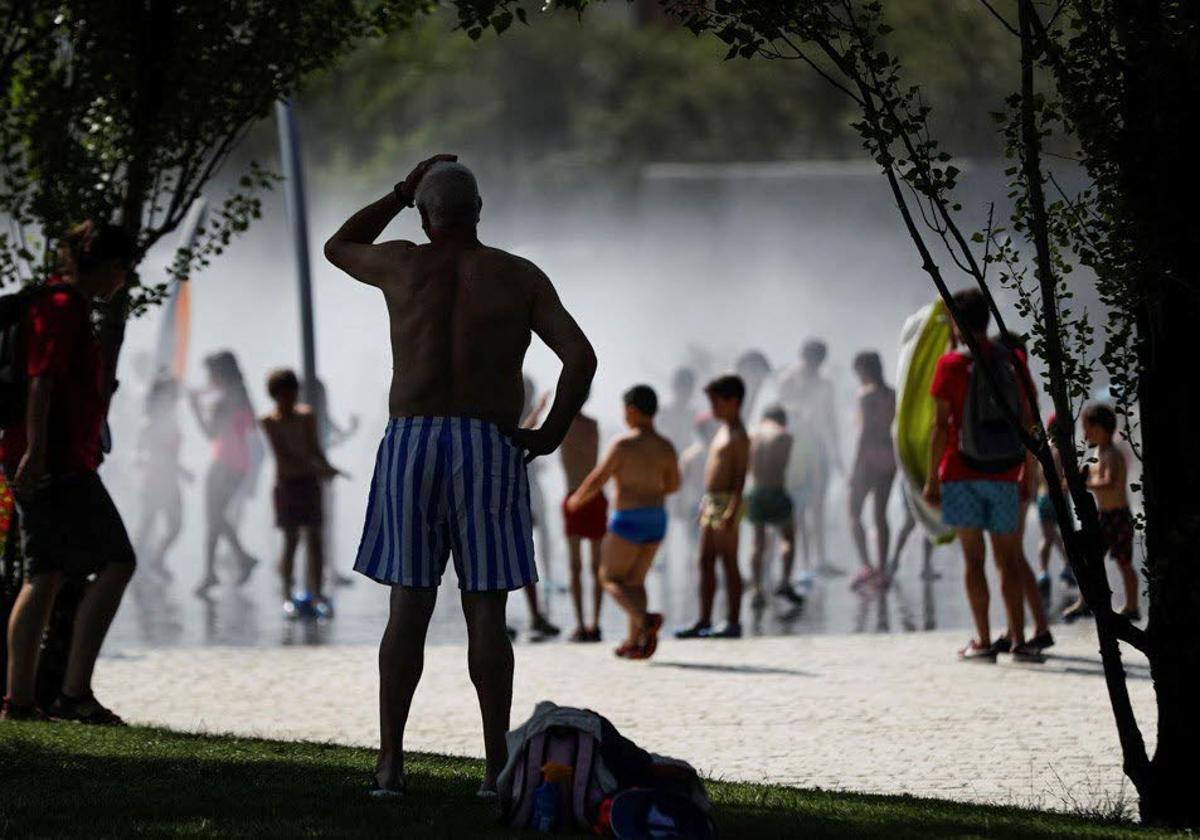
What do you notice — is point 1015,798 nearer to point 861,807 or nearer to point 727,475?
point 861,807

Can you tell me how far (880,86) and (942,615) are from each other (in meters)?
10.0

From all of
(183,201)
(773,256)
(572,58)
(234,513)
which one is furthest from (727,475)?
(572,58)

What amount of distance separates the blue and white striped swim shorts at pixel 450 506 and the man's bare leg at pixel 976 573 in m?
5.96

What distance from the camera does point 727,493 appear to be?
14594mm

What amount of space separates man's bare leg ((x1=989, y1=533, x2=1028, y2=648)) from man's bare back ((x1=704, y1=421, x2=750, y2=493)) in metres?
2.54

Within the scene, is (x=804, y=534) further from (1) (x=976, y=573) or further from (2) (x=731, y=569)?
(1) (x=976, y=573)

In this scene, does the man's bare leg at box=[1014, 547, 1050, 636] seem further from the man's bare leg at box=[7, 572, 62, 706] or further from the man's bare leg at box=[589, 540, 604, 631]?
the man's bare leg at box=[7, 572, 62, 706]

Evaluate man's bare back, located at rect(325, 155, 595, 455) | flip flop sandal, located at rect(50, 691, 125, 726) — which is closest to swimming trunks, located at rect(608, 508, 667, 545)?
flip flop sandal, located at rect(50, 691, 125, 726)

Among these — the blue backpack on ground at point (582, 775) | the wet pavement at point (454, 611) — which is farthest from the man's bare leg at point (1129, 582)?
the blue backpack on ground at point (582, 775)

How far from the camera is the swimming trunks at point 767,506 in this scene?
692 inches

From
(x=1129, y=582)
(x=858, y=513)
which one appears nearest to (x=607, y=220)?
(x=858, y=513)

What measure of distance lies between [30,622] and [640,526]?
17.5 feet

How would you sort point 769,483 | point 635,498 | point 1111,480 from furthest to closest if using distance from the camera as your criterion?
point 769,483 < point 1111,480 < point 635,498

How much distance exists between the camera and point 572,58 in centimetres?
8400
